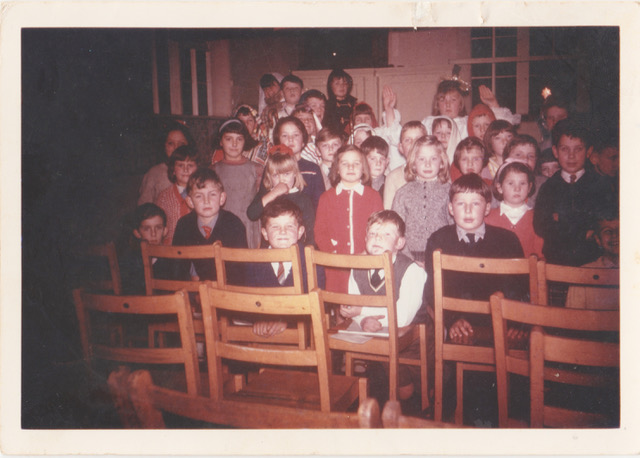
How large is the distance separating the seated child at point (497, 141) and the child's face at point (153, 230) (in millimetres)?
1466

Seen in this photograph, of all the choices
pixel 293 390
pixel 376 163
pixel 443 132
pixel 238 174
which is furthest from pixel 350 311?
pixel 443 132

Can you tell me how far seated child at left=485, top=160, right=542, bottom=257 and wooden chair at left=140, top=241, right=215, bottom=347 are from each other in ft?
3.82

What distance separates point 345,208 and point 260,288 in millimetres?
666

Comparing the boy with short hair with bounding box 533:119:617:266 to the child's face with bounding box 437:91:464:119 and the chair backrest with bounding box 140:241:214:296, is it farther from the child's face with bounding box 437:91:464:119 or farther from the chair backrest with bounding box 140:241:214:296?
the chair backrest with bounding box 140:241:214:296

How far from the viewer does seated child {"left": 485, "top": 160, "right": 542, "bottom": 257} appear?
1.94 m

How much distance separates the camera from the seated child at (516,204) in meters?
1.94

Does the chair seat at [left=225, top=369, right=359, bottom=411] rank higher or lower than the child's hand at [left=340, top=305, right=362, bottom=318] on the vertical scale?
lower

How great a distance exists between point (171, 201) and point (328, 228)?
2.34 feet

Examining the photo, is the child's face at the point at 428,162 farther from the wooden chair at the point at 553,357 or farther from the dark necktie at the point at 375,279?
the wooden chair at the point at 553,357

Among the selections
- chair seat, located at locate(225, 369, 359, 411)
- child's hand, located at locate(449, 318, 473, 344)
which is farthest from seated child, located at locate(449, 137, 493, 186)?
chair seat, located at locate(225, 369, 359, 411)

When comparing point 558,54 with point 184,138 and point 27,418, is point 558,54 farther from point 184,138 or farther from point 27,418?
point 27,418

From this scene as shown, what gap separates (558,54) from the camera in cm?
164

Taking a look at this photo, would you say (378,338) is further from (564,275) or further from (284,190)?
(284,190)

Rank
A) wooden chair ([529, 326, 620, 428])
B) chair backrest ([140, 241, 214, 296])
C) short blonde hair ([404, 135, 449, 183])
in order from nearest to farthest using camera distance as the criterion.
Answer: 1. wooden chair ([529, 326, 620, 428])
2. chair backrest ([140, 241, 214, 296])
3. short blonde hair ([404, 135, 449, 183])
